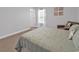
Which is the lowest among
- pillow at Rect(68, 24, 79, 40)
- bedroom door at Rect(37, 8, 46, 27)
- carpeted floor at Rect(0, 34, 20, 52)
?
carpeted floor at Rect(0, 34, 20, 52)

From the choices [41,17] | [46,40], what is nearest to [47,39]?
[46,40]

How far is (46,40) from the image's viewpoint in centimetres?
128

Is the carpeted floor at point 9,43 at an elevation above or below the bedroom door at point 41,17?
below

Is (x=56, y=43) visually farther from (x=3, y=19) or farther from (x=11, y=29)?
(x=3, y=19)

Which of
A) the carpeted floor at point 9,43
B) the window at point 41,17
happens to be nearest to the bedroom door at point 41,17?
the window at point 41,17

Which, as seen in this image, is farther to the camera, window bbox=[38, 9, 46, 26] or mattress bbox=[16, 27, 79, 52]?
window bbox=[38, 9, 46, 26]

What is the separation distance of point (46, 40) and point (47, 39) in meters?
0.02

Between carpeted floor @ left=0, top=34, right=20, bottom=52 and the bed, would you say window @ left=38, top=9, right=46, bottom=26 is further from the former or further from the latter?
carpeted floor @ left=0, top=34, right=20, bottom=52

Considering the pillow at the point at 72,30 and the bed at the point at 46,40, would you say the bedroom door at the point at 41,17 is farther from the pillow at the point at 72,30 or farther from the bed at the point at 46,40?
the pillow at the point at 72,30

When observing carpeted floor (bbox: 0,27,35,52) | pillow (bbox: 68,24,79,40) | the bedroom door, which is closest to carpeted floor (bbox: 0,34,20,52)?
carpeted floor (bbox: 0,27,35,52)

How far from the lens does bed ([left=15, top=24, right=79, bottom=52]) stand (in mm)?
1212

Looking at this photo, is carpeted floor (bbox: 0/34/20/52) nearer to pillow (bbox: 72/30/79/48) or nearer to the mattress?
the mattress

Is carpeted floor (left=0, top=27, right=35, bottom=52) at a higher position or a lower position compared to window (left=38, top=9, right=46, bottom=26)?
lower

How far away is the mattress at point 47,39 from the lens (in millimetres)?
1221
